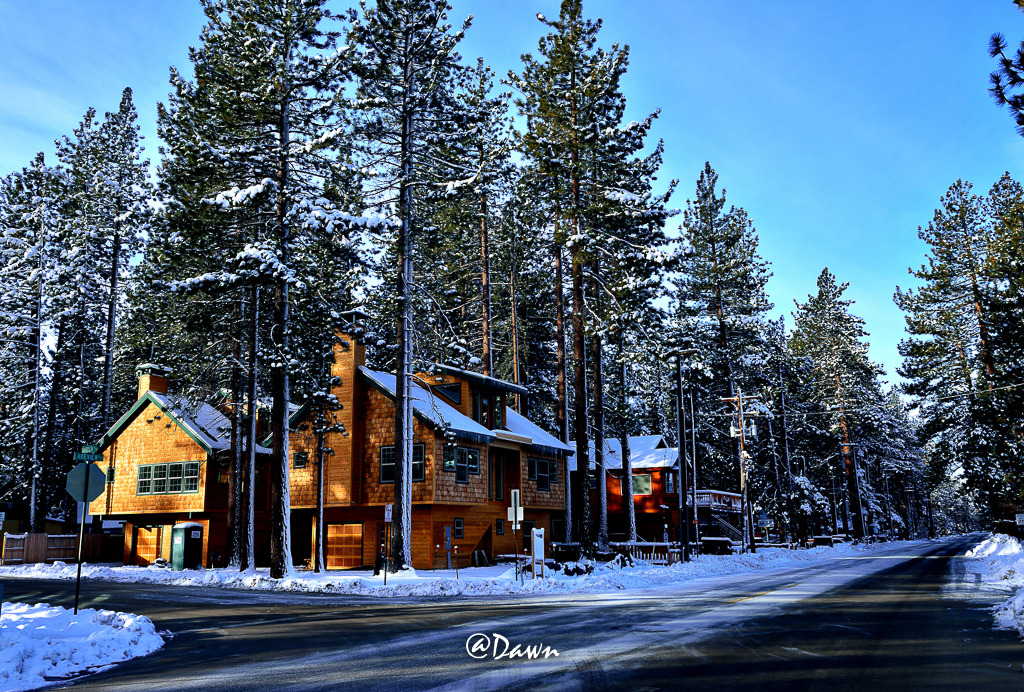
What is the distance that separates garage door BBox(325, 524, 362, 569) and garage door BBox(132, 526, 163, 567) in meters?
10.1

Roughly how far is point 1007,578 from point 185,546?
33.6 m

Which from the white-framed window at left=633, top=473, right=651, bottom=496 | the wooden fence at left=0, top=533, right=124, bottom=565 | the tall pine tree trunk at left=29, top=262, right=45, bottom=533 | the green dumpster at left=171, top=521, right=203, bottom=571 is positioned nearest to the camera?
the green dumpster at left=171, top=521, right=203, bottom=571

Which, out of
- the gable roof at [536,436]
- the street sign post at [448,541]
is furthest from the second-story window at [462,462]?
the gable roof at [536,436]

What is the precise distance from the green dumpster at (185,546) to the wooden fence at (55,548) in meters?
4.25

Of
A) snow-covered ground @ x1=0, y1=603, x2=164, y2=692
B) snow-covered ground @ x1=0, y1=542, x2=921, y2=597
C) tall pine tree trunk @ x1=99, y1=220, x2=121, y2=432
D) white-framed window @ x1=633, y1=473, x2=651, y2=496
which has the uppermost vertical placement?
tall pine tree trunk @ x1=99, y1=220, x2=121, y2=432

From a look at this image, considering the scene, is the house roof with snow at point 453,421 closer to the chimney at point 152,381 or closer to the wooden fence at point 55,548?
the chimney at point 152,381

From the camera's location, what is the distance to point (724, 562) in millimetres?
38031

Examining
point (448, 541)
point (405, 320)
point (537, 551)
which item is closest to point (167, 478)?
point (448, 541)

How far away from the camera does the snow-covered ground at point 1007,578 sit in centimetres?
1325

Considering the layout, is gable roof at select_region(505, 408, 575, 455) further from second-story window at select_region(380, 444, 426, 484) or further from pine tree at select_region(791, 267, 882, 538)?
pine tree at select_region(791, 267, 882, 538)

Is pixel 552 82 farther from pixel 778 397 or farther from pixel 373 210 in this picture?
pixel 778 397

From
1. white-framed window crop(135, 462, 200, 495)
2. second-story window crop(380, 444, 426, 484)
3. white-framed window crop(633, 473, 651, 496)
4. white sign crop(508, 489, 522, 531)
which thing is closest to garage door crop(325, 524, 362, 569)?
second-story window crop(380, 444, 426, 484)

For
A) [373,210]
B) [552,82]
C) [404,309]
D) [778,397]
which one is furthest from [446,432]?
[778,397]

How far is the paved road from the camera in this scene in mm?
8586
